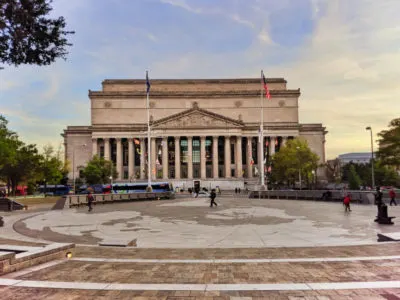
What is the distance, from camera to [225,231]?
16312 mm

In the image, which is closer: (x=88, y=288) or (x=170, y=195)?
(x=88, y=288)

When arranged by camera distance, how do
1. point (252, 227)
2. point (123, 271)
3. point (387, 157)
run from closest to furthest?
point (123, 271) → point (252, 227) → point (387, 157)

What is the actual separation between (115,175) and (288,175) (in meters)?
41.8

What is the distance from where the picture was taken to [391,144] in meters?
51.7

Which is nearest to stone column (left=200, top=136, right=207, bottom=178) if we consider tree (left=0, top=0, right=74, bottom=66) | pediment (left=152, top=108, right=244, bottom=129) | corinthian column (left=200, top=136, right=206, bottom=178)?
corinthian column (left=200, top=136, right=206, bottom=178)

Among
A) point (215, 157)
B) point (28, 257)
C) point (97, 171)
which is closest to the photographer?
point (28, 257)

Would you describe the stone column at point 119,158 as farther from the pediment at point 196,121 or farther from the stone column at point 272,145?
the stone column at point 272,145

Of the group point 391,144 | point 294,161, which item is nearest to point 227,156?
point 294,161

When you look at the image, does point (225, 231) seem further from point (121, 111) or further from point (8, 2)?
point (121, 111)

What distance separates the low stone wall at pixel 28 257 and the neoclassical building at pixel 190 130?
76.5 metres

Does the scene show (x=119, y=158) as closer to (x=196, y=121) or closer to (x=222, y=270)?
(x=196, y=121)

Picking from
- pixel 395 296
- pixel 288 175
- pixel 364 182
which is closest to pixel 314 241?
pixel 395 296

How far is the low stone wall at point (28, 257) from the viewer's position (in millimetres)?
8305

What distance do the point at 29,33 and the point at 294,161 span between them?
64594 millimetres
